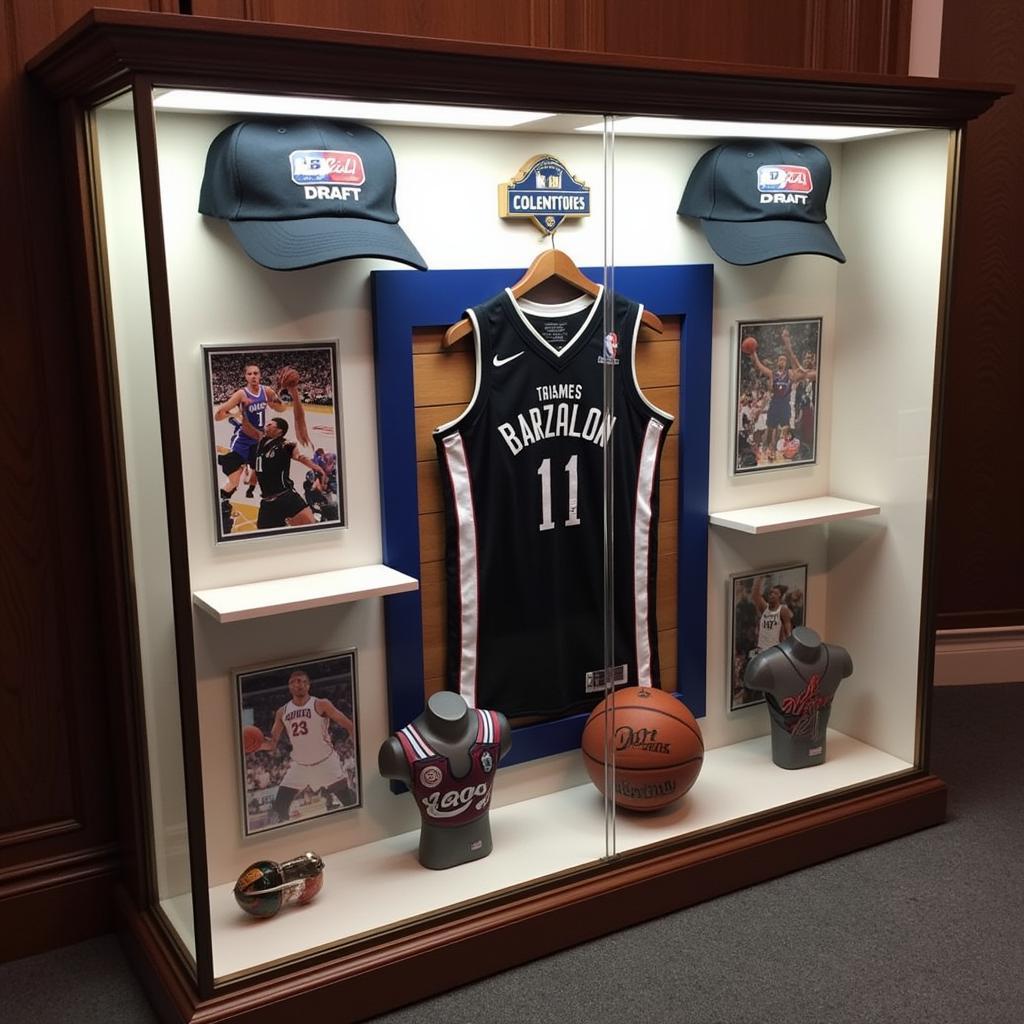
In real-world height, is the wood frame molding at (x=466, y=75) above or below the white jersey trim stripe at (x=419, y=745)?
above

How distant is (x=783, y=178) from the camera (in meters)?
2.99

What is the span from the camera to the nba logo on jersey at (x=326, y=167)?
92.4 inches

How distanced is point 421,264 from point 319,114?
0.37m

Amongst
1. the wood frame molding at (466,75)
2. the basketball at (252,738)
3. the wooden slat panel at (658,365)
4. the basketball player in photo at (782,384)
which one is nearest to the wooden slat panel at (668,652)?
the basketball player in photo at (782,384)

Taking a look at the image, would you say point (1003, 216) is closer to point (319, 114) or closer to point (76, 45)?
point (319, 114)

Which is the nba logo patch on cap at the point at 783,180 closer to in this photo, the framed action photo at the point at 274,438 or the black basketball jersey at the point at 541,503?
the black basketball jersey at the point at 541,503

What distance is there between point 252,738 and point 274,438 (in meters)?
0.71

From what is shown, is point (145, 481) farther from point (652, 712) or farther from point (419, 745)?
point (652, 712)

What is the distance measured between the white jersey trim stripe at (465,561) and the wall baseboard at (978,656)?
7.33 feet

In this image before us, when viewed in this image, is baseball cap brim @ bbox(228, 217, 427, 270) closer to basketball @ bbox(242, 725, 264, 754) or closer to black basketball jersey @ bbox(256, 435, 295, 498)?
black basketball jersey @ bbox(256, 435, 295, 498)

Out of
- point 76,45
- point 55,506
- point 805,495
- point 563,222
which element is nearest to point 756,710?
point 805,495

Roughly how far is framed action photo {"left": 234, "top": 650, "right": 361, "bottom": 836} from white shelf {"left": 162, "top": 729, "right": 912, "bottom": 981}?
11 cm

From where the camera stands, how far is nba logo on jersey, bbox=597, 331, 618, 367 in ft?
9.36

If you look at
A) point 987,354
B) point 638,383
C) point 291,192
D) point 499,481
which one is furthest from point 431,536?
point 987,354
